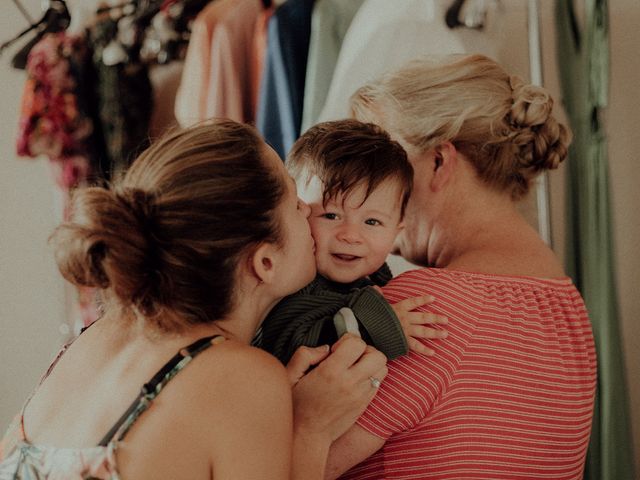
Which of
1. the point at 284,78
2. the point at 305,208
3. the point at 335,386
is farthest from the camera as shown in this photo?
the point at 284,78

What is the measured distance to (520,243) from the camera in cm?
125

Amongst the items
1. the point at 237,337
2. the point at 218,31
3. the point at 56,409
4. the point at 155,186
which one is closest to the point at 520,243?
the point at 237,337

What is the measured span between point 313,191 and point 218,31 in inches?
35.3

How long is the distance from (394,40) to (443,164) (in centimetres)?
50

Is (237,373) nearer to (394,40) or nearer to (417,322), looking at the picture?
(417,322)

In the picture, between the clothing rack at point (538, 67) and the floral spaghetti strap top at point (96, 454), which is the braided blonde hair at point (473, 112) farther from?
the floral spaghetti strap top at point (96, 454)

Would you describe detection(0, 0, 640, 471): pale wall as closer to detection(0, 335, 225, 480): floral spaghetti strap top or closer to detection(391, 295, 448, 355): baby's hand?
detection(0, 335, 225, 480): floral spaghetti strap top

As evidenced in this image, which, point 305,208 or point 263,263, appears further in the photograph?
point 305,208

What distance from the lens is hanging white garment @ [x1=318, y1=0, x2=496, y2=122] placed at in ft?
5.51

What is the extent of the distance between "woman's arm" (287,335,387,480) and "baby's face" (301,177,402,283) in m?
0.21

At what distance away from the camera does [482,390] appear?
3.48 feet

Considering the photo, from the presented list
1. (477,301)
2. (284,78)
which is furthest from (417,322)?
(284,78)

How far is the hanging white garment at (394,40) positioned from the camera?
1681mm

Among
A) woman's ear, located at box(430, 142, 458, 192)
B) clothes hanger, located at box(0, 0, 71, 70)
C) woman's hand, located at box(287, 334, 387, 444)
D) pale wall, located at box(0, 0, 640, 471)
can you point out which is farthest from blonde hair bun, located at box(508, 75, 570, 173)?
pale wall, located at box(0, 0, 640, 471)
